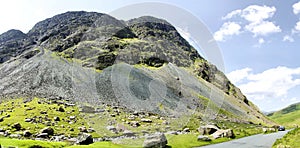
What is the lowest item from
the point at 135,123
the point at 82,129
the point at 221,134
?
the point at 221,134

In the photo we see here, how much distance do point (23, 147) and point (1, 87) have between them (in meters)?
150

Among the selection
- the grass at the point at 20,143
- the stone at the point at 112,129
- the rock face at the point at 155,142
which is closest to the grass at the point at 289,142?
the rock face at the point at 155,142

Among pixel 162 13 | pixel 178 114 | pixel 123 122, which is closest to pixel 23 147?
pixel 162 13

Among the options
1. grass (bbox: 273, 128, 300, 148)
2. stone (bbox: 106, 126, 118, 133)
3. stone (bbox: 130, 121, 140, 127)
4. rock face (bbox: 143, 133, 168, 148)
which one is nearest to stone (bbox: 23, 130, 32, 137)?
stone (bbox: 106, 126, 118, 133)

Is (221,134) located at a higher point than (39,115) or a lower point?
lower

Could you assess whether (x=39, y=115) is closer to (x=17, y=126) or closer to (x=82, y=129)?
(x=17, y=126)

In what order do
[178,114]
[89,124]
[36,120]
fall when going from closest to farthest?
[36,120], [89,124], [178,114]

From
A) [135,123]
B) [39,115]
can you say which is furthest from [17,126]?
[135,123]

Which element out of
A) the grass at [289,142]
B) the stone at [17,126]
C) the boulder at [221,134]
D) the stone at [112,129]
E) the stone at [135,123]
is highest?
the stone at [17,126]

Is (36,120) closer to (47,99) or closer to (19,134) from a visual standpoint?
(19,134)

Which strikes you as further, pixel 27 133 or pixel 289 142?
pixel 27 133

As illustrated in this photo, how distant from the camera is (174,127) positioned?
6240 inches

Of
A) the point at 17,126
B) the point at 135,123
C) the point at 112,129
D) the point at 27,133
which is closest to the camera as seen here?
the point at 27,133

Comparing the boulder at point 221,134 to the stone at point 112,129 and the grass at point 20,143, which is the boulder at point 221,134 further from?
the grass at point 20,143
